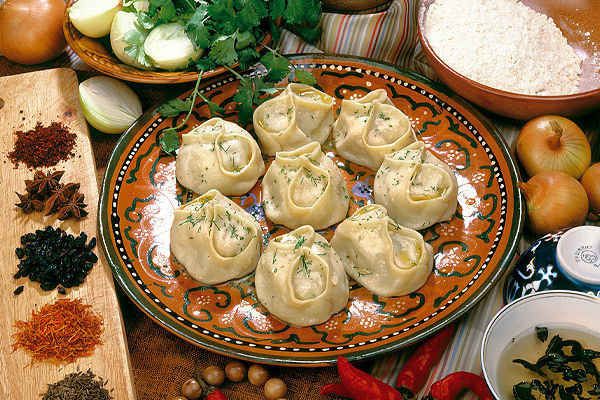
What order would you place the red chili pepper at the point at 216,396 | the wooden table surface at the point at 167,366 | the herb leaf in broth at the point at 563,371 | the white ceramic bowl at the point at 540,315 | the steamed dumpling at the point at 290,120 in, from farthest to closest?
the steamed dumpling at the point at 290,120
the wooden table surface at the point at 167,366
the red chili pepper at the point at 216,396
the white ceramic bowl at the point at 540,315
the herb leaf in broth at the point at 563,371

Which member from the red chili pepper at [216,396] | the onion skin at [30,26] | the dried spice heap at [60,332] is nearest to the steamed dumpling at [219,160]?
the dried spice heap at [60,332]

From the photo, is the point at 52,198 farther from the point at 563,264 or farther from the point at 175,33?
the point at 563,264

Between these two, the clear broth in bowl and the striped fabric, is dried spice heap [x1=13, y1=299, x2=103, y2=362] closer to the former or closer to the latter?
the clear broth in bowl

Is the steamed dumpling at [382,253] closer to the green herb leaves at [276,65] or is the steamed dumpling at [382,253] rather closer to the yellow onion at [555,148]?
the yellow onion at [555,148]

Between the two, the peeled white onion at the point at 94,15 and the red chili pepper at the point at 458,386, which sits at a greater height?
the peeled white onion at the point at 94,15

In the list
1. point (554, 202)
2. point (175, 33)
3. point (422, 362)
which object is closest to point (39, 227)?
point (175, 33)

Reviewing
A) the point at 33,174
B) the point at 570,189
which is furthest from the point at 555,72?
the point at 33,174

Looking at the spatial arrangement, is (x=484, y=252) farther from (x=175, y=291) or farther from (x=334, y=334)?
(x=175, y=291)
